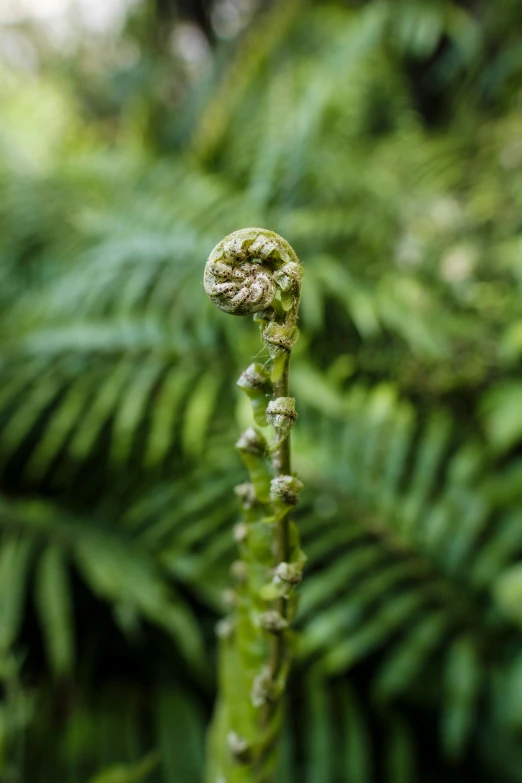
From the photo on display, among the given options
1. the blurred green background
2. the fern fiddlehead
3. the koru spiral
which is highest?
the blurred green background

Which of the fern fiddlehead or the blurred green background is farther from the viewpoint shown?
the blurred green background

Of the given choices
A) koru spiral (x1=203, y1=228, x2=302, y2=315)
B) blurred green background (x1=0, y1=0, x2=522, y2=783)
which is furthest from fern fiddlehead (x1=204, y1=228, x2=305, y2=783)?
blurred green background (x1=0, y1=0, x2=522, y2=783)

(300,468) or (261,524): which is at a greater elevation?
(300,468)

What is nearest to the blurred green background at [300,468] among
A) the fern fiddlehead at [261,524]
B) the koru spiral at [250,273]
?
the fern fiddlehead at [261,524]

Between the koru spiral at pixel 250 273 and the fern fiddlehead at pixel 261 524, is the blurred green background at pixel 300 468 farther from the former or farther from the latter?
the koru spiral at pixel 250 273

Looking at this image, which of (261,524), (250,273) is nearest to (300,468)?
(261,524)

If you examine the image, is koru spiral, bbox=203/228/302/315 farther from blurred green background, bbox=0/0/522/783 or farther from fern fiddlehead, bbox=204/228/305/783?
blurred green background, bbox=0/0/522/783

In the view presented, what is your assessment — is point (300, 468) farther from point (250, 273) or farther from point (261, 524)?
point (250, 273)
